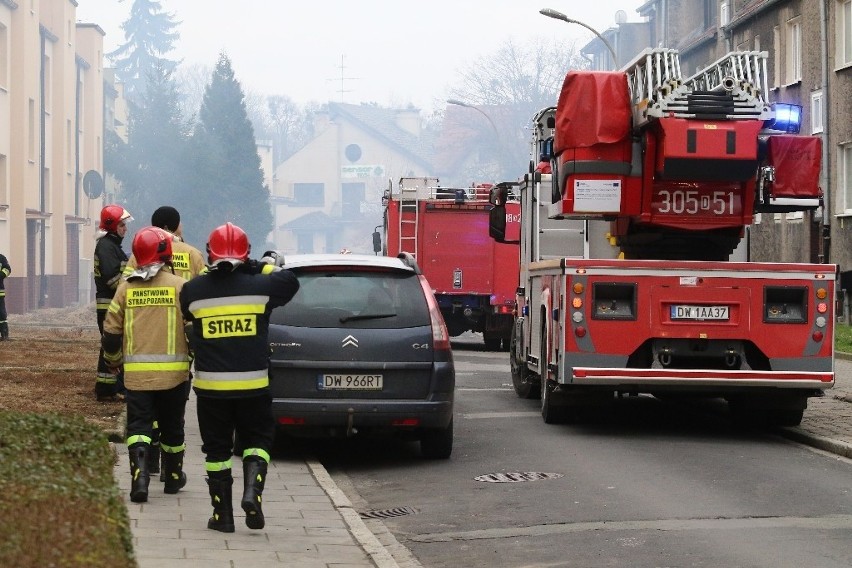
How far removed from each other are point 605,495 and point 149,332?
307 centimetres

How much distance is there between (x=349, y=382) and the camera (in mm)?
10914

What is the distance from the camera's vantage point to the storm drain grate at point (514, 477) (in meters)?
10.5

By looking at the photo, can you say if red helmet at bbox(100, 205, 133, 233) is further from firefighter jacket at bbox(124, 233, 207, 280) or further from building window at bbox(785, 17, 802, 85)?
building window at bbox(785, 17, 802, 85)

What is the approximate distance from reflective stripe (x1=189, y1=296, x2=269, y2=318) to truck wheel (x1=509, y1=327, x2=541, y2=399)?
27.0 ft

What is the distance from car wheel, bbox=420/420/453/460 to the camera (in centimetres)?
1141

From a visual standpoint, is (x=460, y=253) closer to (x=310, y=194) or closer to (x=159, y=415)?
(x=159, y=415)

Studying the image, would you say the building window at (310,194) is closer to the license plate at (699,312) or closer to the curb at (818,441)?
the curb at (818,441)

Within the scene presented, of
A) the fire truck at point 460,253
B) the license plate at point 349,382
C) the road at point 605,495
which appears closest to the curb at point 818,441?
the road at point 605,495

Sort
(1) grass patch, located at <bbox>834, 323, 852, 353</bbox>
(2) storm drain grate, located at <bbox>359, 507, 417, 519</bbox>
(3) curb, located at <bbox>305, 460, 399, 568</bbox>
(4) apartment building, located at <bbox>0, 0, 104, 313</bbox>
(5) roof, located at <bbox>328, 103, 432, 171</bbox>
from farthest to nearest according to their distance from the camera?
(5) roof, located at <bbox>328, 103, 432, 171</bbox>
(4) apartment building, located at <bbox>0, 0, 104, 313</bbox>
(1) grass patch, located at <bbox>834, 323, 852, 353</bbox>
(2) storm drain grate, located at <bbox>359, 507, 417, 519</bbox>
(3) curb, located at <bbox>305, 460, 399, 568</bbox>

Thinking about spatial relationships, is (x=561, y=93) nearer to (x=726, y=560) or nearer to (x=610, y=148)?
(x=610, y=148)

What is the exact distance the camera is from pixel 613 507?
9.23 meters

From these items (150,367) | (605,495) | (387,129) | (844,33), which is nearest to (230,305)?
(150,367)

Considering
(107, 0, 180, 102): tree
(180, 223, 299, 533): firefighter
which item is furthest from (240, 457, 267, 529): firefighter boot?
(107, 0, 180, 102): tree

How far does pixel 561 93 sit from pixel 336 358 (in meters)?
3.74
